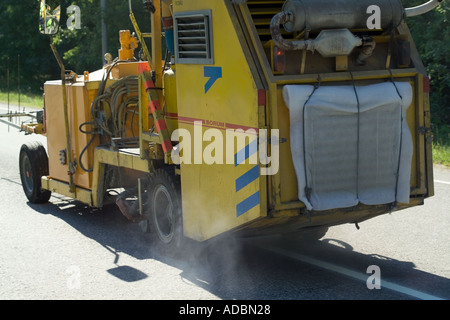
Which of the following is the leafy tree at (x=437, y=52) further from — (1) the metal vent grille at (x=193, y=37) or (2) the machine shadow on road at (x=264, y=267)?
(1) the metal vent grille at (x=193, y=37)

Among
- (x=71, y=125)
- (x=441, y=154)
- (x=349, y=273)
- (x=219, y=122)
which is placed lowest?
(x=349, y=273)

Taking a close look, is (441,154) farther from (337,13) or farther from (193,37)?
(193,37)

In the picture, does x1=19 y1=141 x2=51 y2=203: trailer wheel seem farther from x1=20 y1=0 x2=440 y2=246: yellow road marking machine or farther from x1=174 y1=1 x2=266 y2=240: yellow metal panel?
x1=174 y1=1 x2=266 y2=240: yellow metal panel

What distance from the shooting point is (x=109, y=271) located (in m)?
6.92

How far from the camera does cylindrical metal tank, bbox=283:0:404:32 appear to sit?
612cm

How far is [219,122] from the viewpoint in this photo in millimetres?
6359

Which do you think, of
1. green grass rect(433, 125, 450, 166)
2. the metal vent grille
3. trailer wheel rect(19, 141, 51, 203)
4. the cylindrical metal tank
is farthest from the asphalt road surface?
green grass rect(433, 125, 450, 166)

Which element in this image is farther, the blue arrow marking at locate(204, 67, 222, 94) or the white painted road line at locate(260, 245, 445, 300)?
the blue arrow marking at locate(204, 67, 222, 94)

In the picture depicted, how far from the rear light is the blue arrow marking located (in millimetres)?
536

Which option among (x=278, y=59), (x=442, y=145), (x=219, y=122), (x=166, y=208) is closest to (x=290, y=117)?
(x=278, y=59)

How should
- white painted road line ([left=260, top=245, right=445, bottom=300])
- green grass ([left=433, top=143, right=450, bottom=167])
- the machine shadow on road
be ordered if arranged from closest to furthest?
white painted road line ([left=260, top=245, right=445, bottom=300]) → the machine shadow on road → green grass ([left=433, top=143, right=450, bottom=167])

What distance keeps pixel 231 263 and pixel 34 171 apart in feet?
13.8

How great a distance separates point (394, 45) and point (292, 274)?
7.34 ft

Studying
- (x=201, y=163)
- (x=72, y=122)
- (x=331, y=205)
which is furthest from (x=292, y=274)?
(x=72, y=122)
